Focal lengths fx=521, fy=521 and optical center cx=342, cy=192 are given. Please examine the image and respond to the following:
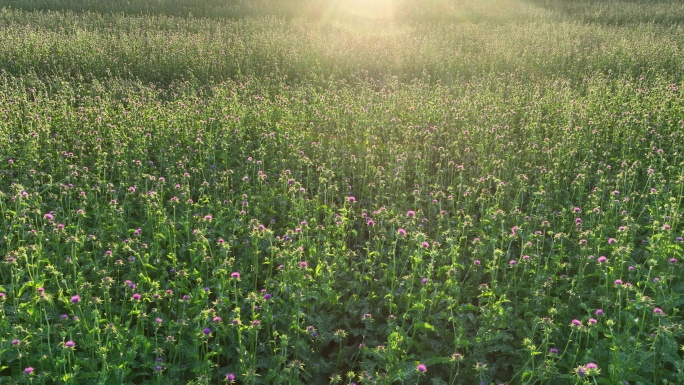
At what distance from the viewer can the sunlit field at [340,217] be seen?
3186 millimetres

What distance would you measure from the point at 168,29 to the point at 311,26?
3.79 m

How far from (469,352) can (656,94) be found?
19.6 ft

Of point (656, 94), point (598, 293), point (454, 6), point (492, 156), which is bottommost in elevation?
point (598, 293)

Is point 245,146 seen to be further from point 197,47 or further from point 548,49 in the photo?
point 548,49

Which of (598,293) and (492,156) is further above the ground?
Result: (492,156)

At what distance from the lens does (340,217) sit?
4133 millimetres

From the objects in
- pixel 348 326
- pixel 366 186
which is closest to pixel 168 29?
pixel 366 186

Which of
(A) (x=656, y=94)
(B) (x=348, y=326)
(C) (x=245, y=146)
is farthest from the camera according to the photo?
(A) (x=656, y=94)

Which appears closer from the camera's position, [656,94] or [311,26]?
[656,94]

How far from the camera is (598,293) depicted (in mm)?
3773

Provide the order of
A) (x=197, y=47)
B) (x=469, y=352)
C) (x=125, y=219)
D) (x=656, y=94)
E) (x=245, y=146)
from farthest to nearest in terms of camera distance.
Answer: (x=197, y=47) < (x=656, y=94) < (x=245, y=146) < (x=125, y=219) < (x=469, y=352)

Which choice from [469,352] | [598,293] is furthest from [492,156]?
[469,352]

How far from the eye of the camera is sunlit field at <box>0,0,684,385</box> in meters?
3.19

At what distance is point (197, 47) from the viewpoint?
11000 mm
